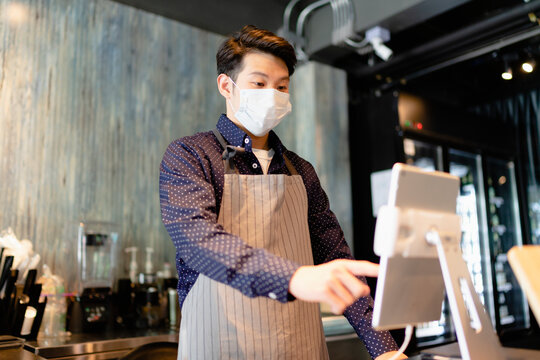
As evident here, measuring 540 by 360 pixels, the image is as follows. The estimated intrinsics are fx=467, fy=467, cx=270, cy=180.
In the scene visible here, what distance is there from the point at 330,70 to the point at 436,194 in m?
3.01

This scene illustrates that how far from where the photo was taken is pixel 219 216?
135 centimetres

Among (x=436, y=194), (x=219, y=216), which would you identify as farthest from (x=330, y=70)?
(x=436, y=194)

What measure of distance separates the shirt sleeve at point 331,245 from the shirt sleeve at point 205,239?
0.42 metres

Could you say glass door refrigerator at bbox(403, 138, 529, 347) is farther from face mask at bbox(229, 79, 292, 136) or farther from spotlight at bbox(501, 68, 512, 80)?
face mask at bbox(229, 79, 292, 136)

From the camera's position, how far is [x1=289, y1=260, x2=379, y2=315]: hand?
81cm

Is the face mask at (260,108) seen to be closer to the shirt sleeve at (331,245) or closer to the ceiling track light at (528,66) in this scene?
the shirt sleeve at (331,245)

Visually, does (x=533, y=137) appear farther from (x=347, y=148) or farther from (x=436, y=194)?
(x=436, y=194)

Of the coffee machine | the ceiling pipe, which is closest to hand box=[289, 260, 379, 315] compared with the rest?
the coffee machine

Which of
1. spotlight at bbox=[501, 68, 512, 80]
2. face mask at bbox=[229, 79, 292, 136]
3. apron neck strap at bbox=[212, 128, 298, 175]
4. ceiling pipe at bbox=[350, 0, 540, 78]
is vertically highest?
ceiling pipe at bbox=[350, 0, 540, 78]

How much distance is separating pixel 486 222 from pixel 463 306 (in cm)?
392

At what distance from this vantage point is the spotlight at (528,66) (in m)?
3.56

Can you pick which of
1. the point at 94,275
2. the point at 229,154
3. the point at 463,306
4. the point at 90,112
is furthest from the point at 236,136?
the point at 90,112

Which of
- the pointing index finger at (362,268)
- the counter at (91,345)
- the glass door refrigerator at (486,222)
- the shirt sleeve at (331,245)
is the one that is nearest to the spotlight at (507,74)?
the glass door refrigerator at (486,222)

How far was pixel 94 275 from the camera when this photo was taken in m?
2.55
